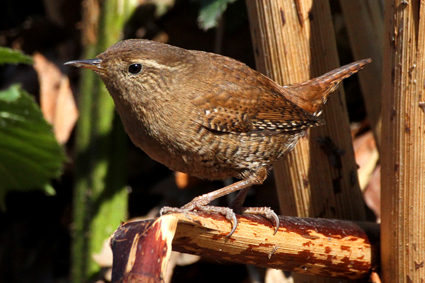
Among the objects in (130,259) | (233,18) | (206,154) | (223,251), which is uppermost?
(233,18)

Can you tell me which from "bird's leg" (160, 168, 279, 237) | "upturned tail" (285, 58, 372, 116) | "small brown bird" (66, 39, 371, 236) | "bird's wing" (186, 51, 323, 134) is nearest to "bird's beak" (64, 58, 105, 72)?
"small brown bird" (66, 39, 371, 236)

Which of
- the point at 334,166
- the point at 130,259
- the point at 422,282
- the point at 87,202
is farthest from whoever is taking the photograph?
the point at 87,202

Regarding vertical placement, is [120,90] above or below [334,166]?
above

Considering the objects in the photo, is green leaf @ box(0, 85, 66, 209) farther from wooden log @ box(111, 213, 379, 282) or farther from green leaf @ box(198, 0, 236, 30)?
wooden log @ box(111, 213, 379, 282)

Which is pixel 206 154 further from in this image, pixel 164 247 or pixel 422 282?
pixel 422 282

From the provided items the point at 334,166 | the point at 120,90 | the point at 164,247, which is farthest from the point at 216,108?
the point at 164,247

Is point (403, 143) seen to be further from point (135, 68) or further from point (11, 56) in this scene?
point (11, 56)
